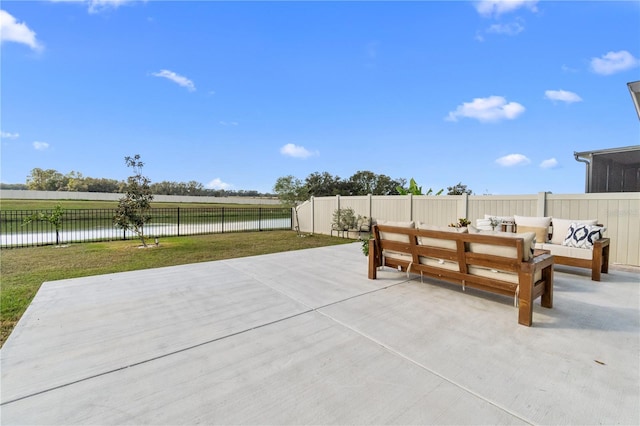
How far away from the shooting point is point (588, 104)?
8.73m

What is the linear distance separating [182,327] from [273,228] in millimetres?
11731

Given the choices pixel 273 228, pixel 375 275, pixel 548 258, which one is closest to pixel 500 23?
pixel 548 258

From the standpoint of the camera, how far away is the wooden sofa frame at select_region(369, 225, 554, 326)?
8.71 ft

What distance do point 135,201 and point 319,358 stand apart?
28.0 feet

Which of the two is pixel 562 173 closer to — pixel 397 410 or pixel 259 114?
pixel 397 410

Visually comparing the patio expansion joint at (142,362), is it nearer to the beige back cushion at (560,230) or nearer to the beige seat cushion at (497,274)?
the beige seat cushion at (497,274)

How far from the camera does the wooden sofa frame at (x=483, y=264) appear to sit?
8.71 ft

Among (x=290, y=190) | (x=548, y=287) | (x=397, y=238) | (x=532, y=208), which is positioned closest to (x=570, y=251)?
(x=548, y=287)

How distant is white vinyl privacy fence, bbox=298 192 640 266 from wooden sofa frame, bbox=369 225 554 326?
13.3 feet

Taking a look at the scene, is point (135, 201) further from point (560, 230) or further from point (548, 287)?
point (560, 230)

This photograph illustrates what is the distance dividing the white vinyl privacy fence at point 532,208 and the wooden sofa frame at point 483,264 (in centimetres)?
407

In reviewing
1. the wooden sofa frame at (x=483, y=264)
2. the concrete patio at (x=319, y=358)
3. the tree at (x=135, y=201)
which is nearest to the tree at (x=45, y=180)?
the tree at (x=135, y=201)

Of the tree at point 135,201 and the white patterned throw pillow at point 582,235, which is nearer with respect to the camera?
the white patterned throw pillow at point 582,235

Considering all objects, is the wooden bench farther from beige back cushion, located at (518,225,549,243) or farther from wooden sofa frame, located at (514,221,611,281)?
beige back cushion, located at (518,225,549,243)
